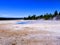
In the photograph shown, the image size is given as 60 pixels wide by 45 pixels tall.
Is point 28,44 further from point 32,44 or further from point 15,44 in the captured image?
point 15,44

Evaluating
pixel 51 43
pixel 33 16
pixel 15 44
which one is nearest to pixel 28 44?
pixel 15 44

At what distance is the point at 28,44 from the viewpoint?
7.16 meters

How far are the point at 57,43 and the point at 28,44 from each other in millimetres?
1770

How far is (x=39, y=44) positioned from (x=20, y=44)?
114 centimetres

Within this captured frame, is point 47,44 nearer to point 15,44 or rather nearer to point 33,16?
point 15,44

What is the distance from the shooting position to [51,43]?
24.0ft

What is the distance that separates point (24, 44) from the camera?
7168mm

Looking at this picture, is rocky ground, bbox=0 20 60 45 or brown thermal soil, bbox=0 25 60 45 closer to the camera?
brown thermal soil, bbox=0 25 60 45

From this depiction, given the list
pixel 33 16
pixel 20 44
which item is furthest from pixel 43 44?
pixel 33 16

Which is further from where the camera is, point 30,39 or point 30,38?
point 30,38

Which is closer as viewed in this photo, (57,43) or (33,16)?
(57,43)

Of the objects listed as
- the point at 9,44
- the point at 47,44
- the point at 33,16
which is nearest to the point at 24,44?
the point at 9,44

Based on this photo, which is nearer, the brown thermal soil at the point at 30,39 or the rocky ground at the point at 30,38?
the brown thermal soil at the point at 30,39

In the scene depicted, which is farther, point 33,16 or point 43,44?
point 33,16
